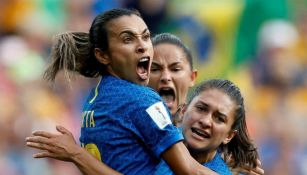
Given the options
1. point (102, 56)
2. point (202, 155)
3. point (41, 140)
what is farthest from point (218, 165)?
point (41, 140)

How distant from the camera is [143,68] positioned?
5.26 metres

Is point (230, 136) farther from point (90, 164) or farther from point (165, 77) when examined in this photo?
point (90, 164)

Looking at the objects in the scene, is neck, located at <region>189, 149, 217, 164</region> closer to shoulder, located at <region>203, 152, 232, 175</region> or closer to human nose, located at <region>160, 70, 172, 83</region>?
shoulder, located at <region>203, 152, 232, 175</region>

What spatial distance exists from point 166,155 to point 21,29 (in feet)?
17.9

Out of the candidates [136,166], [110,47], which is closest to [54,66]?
[110,47]

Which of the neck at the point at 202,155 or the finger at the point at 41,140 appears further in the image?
the neck at the point at 202,155

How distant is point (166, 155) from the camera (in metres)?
4.96

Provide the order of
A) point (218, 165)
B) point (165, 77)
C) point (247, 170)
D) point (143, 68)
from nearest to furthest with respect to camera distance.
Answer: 1. point (143, 68)
2. point (218, 165)
3. point (247, 170)
4. point (165, 77)

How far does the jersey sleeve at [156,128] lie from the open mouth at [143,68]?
29cm

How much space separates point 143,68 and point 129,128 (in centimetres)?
43

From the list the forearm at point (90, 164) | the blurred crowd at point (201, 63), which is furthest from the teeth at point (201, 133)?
the blurred crowd at point (201, 63)

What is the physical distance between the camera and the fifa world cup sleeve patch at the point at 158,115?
4.95 metres

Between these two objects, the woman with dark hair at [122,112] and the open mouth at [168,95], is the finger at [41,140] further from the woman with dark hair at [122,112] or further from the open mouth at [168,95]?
the open mouth at [168,95]

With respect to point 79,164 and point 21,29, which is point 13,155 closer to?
point 21,29
